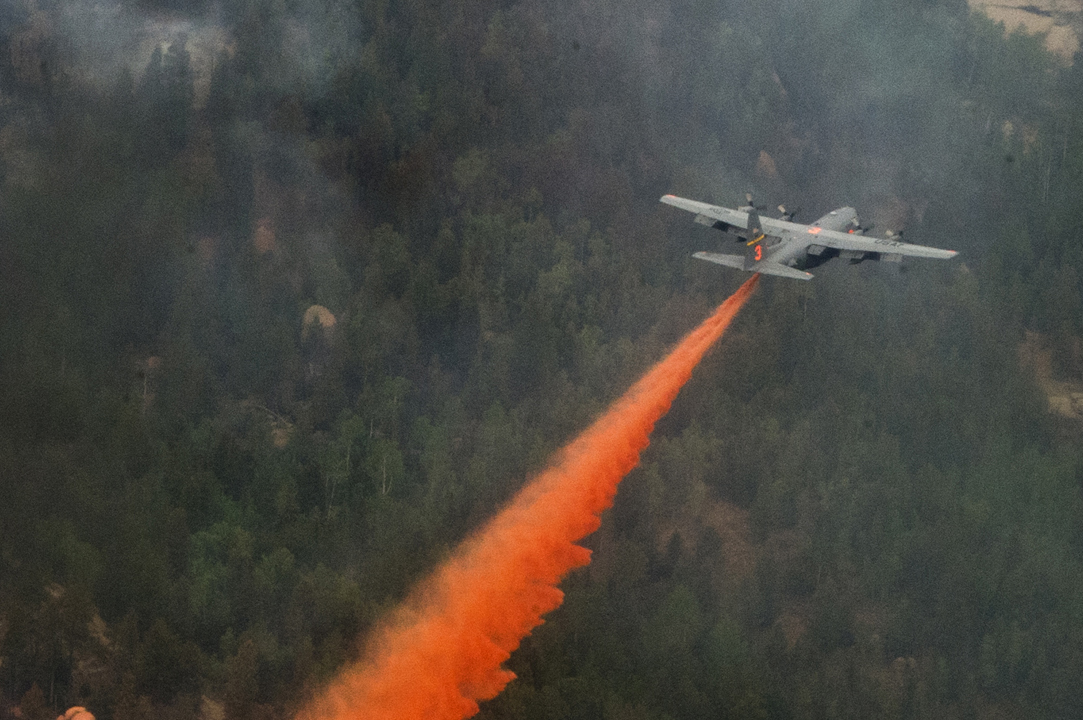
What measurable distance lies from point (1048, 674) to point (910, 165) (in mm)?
72609

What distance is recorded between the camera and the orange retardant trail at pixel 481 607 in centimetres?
11075

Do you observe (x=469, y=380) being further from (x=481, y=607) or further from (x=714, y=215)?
(x=481, y=607)

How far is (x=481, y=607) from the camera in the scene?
373 feet

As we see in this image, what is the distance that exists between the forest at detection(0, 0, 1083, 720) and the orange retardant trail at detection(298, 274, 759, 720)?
3.28 meters

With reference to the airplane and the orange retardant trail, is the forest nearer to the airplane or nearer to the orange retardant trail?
the orange retardant trail

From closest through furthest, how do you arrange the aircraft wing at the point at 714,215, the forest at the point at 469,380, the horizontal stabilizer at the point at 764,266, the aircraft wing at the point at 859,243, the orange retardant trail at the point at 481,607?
the orange retardant trail at the point at 481,607 < the horizontal stabilizer at the point at 764,266 < the aircraft wing at the point at 859,243 < the forest at the point at 469,380 < the aircraft wing at the point at 714,215

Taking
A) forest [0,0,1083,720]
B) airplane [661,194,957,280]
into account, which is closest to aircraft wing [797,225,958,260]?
airplane [661,194,957,280]

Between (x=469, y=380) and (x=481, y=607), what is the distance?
4033 cm

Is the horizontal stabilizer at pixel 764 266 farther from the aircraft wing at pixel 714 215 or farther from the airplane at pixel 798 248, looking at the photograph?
the aircraft wing at pixel 714 215

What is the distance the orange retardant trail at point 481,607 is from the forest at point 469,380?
3284 mm

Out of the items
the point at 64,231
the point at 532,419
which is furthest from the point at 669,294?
the point at 64,231

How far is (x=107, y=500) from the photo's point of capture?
131 metres

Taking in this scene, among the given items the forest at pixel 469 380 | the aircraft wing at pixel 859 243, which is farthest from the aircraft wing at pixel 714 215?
the forest at pixel 469 380

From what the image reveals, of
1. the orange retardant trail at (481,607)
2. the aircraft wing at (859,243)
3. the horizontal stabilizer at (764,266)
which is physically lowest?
the orange retardant trail at (481,607)
